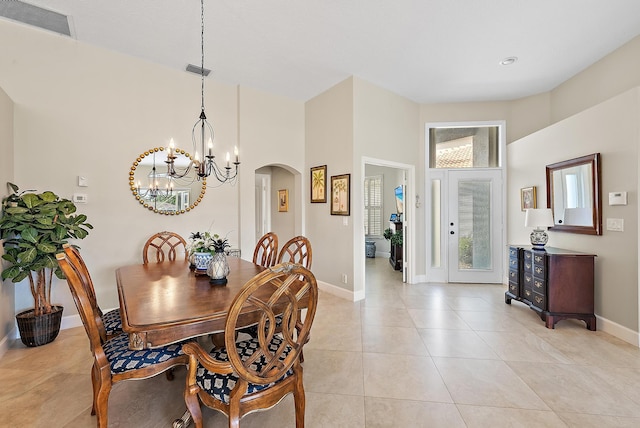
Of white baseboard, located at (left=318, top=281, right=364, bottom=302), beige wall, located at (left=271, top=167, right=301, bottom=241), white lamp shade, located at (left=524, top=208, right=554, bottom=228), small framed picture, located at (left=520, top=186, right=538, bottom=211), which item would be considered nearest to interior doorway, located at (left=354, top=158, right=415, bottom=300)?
white baseboard, located at (left=318, top=281, right=364, bottom=302)

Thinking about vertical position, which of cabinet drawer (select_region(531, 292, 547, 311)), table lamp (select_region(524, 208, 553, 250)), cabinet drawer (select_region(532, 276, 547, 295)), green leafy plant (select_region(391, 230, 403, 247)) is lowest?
cabinet drawer (select_region(531, 292, 547, 311))

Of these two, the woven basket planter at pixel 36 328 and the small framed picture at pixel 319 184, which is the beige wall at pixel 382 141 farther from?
the woven basket planter at pixel 36 328

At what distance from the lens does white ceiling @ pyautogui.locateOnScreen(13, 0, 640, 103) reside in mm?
2754

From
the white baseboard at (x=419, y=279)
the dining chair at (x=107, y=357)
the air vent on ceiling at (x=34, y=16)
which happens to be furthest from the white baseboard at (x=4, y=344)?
the white baseboard at (x=419, y=279)

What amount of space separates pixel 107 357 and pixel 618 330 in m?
4.37

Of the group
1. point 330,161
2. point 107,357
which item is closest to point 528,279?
point 330,161

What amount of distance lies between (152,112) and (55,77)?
93 cm

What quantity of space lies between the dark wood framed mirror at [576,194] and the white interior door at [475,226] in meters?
1.06

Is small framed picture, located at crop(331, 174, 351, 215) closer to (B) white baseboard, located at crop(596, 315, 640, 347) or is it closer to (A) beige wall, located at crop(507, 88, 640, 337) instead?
(A) beige wall, located at crop(507, 88, 640, 337)

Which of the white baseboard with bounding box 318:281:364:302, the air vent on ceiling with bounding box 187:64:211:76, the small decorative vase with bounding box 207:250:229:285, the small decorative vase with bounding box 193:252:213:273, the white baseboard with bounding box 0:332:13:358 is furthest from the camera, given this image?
the white baseboard with bounding box 318:281:364:302

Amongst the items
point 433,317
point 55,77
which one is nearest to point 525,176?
point 433,317

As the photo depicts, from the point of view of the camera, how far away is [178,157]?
12.8 feet

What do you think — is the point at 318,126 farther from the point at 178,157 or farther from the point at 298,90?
the point at 178,157

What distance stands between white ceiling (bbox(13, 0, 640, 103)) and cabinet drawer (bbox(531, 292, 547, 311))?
9.57 ft
